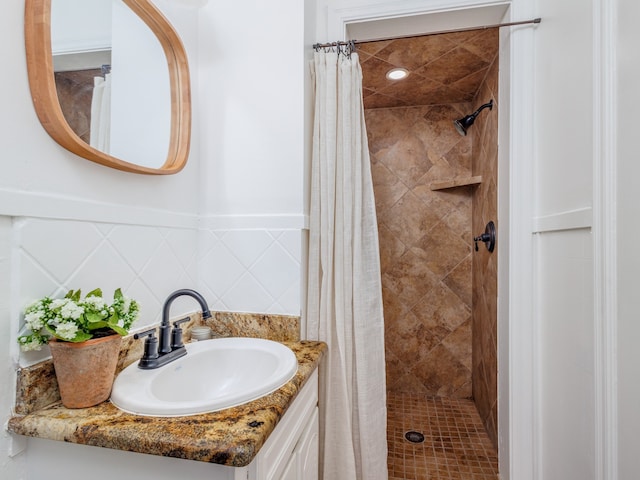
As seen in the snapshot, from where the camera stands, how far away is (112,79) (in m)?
0.88

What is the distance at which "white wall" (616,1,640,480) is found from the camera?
677 millimetres

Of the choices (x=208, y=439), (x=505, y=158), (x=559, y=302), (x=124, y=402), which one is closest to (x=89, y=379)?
(x=124, y=402)

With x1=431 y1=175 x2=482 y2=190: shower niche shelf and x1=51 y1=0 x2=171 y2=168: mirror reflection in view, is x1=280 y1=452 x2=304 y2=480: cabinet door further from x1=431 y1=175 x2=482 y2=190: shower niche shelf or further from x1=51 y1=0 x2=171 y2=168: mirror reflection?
x1=431 y1=175 x2=482 y2=190: shower niche shelf

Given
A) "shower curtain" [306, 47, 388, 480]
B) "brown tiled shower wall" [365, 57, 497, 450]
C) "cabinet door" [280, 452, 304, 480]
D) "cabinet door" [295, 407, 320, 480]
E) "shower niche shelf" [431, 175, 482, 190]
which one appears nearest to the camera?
"cabinet door" [280, 452, 304, 480]

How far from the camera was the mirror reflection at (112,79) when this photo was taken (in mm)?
749

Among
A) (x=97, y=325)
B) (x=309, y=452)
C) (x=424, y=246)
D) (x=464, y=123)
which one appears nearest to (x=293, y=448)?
(x=309, y=452)

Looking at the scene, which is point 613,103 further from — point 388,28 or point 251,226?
point 251,226

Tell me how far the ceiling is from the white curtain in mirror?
3.59 feet

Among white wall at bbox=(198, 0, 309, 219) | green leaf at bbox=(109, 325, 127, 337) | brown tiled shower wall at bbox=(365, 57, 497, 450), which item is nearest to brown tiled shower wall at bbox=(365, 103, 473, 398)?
brown tiled shower wall at bbox=(365, 57, 497, 450)

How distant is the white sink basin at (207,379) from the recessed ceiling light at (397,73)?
1.75 meters

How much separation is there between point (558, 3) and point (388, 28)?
2.06 feet

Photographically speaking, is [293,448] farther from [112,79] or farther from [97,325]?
[112,79]

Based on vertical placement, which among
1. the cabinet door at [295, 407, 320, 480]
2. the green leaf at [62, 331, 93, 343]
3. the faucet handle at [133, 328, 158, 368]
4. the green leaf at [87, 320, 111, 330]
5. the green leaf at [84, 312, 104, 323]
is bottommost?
the cabinet door at [295, 407, 320, 480]

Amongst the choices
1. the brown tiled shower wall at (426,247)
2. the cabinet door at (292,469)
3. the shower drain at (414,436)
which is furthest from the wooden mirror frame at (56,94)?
the shower drain at (414,436)
